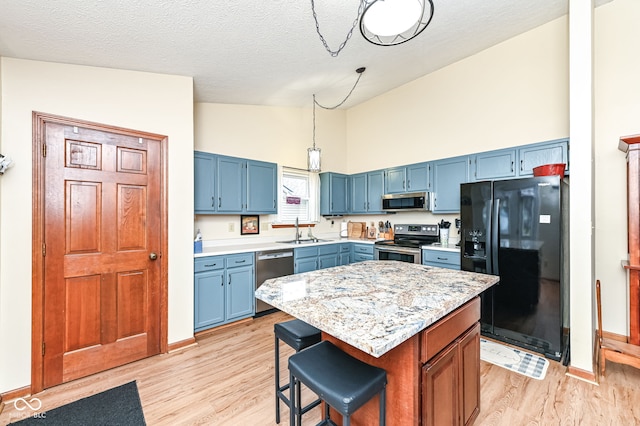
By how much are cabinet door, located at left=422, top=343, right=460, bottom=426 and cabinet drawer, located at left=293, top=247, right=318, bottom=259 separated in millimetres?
2740

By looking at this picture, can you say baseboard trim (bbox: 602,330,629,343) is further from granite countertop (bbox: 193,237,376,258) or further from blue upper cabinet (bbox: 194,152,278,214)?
blue upper cabinet (bbox: 194,152,278,214)

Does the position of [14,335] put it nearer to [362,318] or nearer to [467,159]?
[362,318]

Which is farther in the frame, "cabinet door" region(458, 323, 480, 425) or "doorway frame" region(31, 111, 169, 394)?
"doorway frame" region(31, 111, 169, 394)

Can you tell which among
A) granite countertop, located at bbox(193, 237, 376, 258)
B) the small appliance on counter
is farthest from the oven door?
the small appliance on counter

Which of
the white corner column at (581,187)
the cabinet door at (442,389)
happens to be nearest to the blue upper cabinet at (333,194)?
the white corner column at (581,187)

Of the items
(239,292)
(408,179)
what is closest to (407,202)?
(408,179)

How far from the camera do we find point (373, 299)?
54.5 inches

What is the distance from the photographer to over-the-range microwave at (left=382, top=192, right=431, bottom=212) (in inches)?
153

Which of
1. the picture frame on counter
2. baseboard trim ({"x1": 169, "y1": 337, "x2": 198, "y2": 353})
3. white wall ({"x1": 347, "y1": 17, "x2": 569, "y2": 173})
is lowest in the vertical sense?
baseboard trim ({"x1": 169, "y1": 337, "x2": 198, "y2": 353})

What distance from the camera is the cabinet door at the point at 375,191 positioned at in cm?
456

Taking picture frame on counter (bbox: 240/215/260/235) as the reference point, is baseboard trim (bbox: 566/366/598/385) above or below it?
below

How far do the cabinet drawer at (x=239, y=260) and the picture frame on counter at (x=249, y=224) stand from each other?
64 centimetres

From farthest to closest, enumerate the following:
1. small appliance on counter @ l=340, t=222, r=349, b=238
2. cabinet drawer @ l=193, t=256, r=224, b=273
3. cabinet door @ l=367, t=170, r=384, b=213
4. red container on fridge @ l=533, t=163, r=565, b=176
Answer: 1. small appliance on counter @ l=340, t=222, r=349, b=238
2. cabinet door @ l=367, t=170, r=384, b=213
3. cabinet drawer @ l=193, t=256, r=224, b=273
4. red container on fridge @ l=533, t=163, r=565, b=176

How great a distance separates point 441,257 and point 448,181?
104 cm
